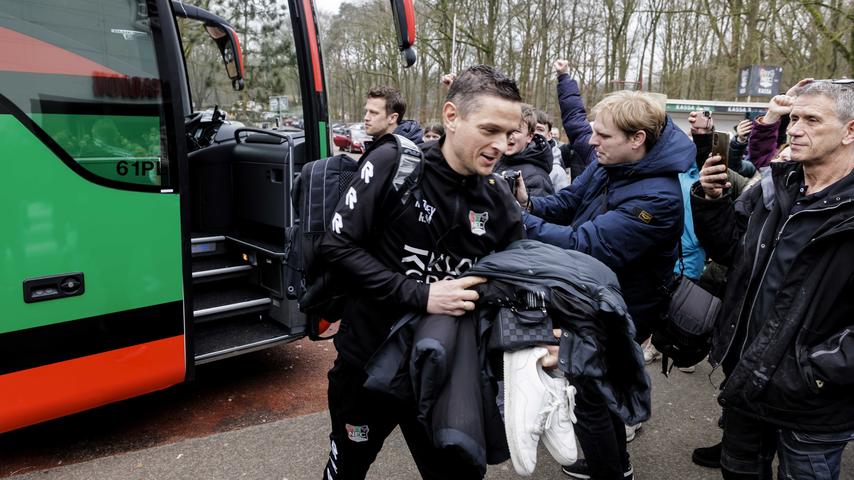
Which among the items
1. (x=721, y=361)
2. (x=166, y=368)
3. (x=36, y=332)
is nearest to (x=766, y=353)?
(x=721, y=361)

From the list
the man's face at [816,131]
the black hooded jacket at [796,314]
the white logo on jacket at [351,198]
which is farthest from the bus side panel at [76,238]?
the man's face at [816,131]

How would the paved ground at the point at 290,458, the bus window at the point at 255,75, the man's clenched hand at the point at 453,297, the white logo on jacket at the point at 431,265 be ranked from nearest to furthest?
the man's clenched hand at the point at 453,297
the white logo on jacket at the point at 431,265
the paved ground at the point at 290,458
the bus window at the point at 255,75

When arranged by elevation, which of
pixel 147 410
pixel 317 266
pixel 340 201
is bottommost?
pixel 147 410

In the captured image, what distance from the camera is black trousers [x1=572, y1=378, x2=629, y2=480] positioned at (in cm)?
252

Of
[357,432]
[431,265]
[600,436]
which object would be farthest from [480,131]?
[600,436]

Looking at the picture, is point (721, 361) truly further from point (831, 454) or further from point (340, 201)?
point (340, 201)

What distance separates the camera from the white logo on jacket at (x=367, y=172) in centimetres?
186

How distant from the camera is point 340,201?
1924 millimetres

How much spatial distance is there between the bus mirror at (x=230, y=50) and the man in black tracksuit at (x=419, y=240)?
3094 millimetres

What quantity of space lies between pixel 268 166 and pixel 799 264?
350 centimetres

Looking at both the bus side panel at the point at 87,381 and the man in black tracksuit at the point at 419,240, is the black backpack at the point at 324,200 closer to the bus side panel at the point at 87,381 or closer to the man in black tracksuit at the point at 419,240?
the man in black tracksuit at the point at 419,240

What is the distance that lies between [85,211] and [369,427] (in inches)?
68.4

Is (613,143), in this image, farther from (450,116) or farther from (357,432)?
(357,432)

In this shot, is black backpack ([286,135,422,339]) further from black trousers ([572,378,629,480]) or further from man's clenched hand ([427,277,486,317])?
black trousers ([572,378,629,480])
